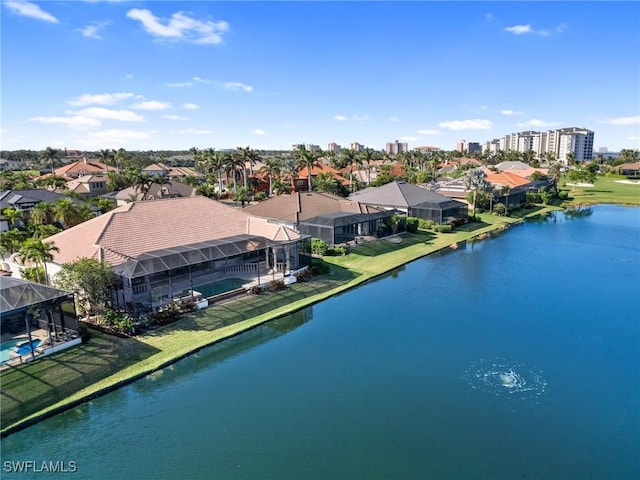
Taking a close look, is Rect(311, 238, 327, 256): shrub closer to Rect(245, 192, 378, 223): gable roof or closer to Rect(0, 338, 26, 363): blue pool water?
Rect(245, 192, 378, 223): gable roof

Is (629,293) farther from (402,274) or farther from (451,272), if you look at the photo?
(402,274)

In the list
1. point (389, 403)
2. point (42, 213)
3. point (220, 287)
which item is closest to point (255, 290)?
point (220, 287)

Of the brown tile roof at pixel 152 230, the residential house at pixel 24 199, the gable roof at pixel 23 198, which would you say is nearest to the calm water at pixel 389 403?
the brown tile roof at pixel 152 230

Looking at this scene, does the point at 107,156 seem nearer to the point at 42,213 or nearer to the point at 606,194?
the point at 42,213

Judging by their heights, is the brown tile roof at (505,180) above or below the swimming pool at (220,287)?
above

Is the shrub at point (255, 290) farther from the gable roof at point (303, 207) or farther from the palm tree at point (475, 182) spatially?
the palm tree at point (475, 182)

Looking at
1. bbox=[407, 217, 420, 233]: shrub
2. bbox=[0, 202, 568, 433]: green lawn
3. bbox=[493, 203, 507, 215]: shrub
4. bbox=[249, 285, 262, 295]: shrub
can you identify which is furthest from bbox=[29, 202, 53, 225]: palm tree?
bbox=[493, 203, 507, 215]: shrub
